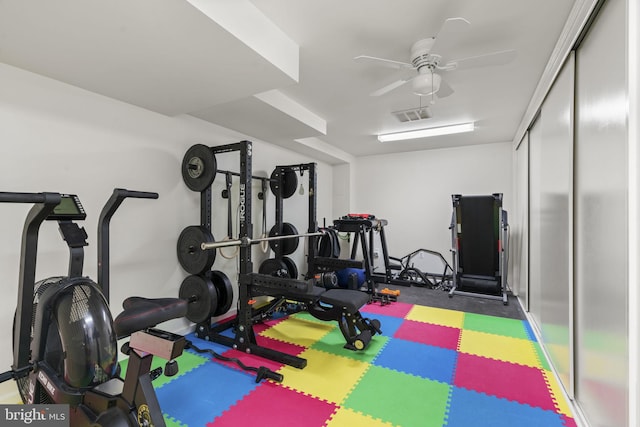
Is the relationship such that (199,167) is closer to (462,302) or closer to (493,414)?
(493,414)

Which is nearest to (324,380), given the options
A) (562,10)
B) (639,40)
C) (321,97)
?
(639,40)

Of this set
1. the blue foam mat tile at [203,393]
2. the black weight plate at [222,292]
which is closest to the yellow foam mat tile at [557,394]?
the blue foam mat tile at [203,393]

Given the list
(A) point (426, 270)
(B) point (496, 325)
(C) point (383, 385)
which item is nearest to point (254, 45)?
(C) point (383, 385)

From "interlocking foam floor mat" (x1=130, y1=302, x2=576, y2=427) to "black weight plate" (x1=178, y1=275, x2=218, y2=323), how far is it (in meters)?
0.30

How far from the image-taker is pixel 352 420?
5.95 ft

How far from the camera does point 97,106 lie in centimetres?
246

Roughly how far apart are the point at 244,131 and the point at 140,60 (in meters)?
1.99

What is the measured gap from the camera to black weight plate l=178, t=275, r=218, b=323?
9.45 ft

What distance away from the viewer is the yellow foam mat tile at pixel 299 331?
2984mm

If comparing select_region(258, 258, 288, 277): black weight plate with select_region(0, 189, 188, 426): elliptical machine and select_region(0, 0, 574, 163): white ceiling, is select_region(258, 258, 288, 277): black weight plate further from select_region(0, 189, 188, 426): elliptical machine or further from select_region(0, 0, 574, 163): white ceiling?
select_region(0, 189, 188, 426): elliptical machine

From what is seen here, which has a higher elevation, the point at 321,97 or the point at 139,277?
the point at 321,97

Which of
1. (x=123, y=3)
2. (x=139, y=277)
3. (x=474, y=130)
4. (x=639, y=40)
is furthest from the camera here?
(x=474, y=130)

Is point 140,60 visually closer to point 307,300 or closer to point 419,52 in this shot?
point 419,52

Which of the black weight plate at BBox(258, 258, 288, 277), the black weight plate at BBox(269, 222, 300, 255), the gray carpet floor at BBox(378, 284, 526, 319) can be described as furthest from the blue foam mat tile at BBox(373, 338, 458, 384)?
the black weight plate at BBox(269, 222, 300, 255)
